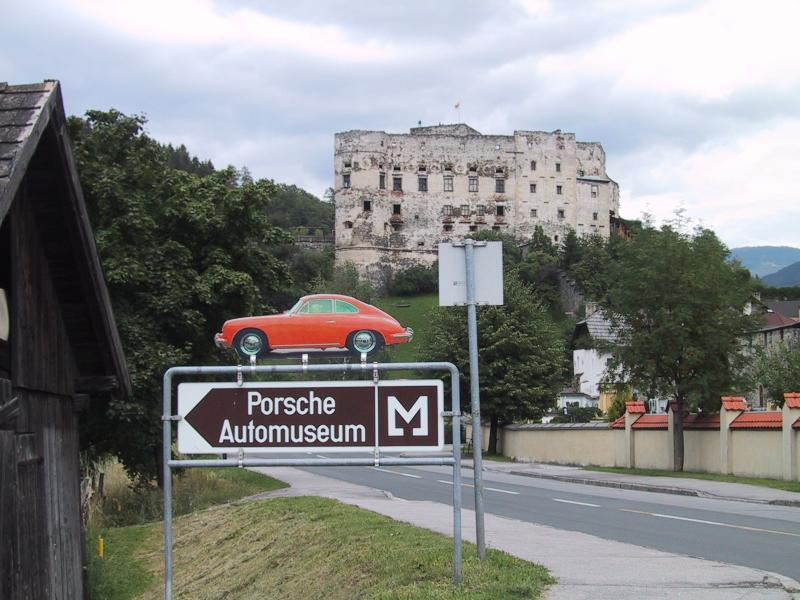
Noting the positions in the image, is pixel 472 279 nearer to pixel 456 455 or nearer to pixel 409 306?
pixel 456 455

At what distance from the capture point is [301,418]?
916cm

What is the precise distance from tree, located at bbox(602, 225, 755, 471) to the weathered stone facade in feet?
320

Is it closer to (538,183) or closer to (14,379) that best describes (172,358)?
(14,379)

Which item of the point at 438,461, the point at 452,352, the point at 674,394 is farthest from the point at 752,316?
the point at 438,461

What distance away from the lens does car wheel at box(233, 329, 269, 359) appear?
10.7 meters

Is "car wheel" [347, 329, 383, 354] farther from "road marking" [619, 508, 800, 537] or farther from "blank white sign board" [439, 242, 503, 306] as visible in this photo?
"road marking" [619, 508, 800, 537]

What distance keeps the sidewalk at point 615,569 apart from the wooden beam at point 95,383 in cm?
509

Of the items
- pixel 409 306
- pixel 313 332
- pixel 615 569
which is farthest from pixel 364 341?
pixel 409 306

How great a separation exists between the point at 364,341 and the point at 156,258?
14.2 m

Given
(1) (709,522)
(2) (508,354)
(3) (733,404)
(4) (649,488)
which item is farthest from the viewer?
(2) (508,354)

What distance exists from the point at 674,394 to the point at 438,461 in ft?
90.0

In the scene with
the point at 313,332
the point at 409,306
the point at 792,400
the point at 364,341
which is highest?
the point at 409,306

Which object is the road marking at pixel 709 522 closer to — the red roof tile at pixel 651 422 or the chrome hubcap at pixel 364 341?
the chrome hubcap at pixel 364 341

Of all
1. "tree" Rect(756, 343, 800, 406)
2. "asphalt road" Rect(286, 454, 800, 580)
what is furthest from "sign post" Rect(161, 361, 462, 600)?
"tree" Rect(756, 343, 800, 406)
